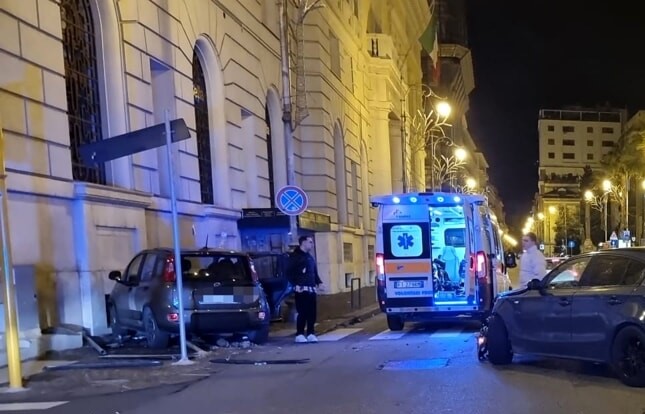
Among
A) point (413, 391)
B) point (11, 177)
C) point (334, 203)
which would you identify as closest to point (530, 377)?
point (413, 391)

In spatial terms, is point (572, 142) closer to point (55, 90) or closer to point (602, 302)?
point (55, 90)

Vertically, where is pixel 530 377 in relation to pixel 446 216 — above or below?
below

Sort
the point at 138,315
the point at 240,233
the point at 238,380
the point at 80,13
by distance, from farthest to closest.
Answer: the point at 240,233, the point at 80,13, the point at 138,315, the point at 238,380

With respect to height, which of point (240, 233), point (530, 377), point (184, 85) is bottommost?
point (530, 377)

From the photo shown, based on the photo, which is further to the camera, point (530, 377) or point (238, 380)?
point (238, 380)

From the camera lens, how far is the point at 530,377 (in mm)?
8703

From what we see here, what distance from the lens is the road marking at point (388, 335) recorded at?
13594mm

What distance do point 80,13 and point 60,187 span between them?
3976mm

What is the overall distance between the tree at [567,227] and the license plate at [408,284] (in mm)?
98688

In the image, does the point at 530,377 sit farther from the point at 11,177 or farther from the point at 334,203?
the point at 334,203

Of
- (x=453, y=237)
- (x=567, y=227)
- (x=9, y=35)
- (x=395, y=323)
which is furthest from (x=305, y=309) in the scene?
(x=567, y=227)

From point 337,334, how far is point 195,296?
159 inches

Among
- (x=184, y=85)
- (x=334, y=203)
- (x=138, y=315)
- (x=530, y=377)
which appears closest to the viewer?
(x=530, y=377)

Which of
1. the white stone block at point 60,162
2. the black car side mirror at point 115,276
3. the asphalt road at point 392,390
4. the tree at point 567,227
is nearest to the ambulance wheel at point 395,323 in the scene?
the asphalt road at point 392,390
